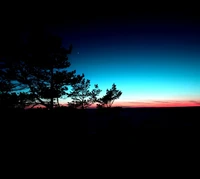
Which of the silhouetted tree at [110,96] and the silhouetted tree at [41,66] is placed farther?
the silhouetted tree at [110,96]

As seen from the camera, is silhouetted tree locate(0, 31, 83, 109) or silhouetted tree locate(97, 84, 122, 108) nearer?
silhouetted tree locate(0, 31, 83, 109)

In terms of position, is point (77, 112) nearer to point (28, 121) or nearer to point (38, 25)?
point (28, 121)

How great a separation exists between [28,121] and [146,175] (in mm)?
10014

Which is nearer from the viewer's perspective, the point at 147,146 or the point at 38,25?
the point at 147,146

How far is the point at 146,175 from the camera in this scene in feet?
13.3

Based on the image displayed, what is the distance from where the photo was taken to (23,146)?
6465mm

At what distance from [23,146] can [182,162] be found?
822cm

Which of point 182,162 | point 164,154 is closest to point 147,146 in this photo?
point 164,154

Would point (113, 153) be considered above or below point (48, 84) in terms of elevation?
below

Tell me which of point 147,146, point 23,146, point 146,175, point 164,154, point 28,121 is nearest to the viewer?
point 146,175

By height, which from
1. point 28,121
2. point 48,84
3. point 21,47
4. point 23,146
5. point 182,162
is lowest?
point 182,162

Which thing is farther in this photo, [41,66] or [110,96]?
[110,96]

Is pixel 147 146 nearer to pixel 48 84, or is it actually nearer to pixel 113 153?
pixel 113 153

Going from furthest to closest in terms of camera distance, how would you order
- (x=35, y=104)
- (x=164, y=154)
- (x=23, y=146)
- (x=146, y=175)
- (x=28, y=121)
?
(x=35, y=104) → (x=28, y=121) → (x=23, y=146) → (x=164, y=154) → (x=146, y=175)
